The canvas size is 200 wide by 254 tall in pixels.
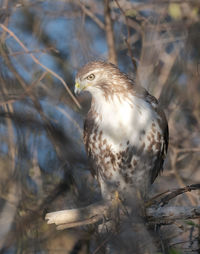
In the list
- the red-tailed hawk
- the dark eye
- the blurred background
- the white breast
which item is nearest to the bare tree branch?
the blurred background

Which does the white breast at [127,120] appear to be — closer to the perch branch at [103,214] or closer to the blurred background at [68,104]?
the blurred background at [68,104]

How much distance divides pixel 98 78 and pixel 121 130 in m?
0.58

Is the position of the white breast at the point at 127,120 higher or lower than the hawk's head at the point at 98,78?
lower

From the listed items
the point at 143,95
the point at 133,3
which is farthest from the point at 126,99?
the point at 133,3

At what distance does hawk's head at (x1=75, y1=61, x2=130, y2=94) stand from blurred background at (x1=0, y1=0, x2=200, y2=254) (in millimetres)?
161

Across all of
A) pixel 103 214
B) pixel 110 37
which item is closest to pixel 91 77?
pixel 110 37

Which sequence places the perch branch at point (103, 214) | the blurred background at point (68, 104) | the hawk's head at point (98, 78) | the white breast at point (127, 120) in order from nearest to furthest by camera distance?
1. the blurred background at point (68, 104)
2. the perch branch at point (103, 214)
3. the white breast at point (127, 120)
4. the hawk's head at point (98, 78)

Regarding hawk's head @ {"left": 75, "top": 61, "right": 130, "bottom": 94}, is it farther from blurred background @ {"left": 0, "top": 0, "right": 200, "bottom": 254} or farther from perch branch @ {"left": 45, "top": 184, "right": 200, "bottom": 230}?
perch branch @ {"left": 45, "top": 184, "right": 200, "bottom": 230}

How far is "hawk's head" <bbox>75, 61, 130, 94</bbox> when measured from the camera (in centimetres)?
386

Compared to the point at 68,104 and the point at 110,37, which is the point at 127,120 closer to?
the point at 68,104

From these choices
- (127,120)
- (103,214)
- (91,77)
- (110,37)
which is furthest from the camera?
Result: (110,37)

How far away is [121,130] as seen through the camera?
3715 mm

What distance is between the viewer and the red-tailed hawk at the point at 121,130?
374cm

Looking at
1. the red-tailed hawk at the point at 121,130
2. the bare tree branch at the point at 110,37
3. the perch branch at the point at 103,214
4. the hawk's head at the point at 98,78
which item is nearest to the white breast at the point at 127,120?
the red-tailed hawk at the point at 121,130
